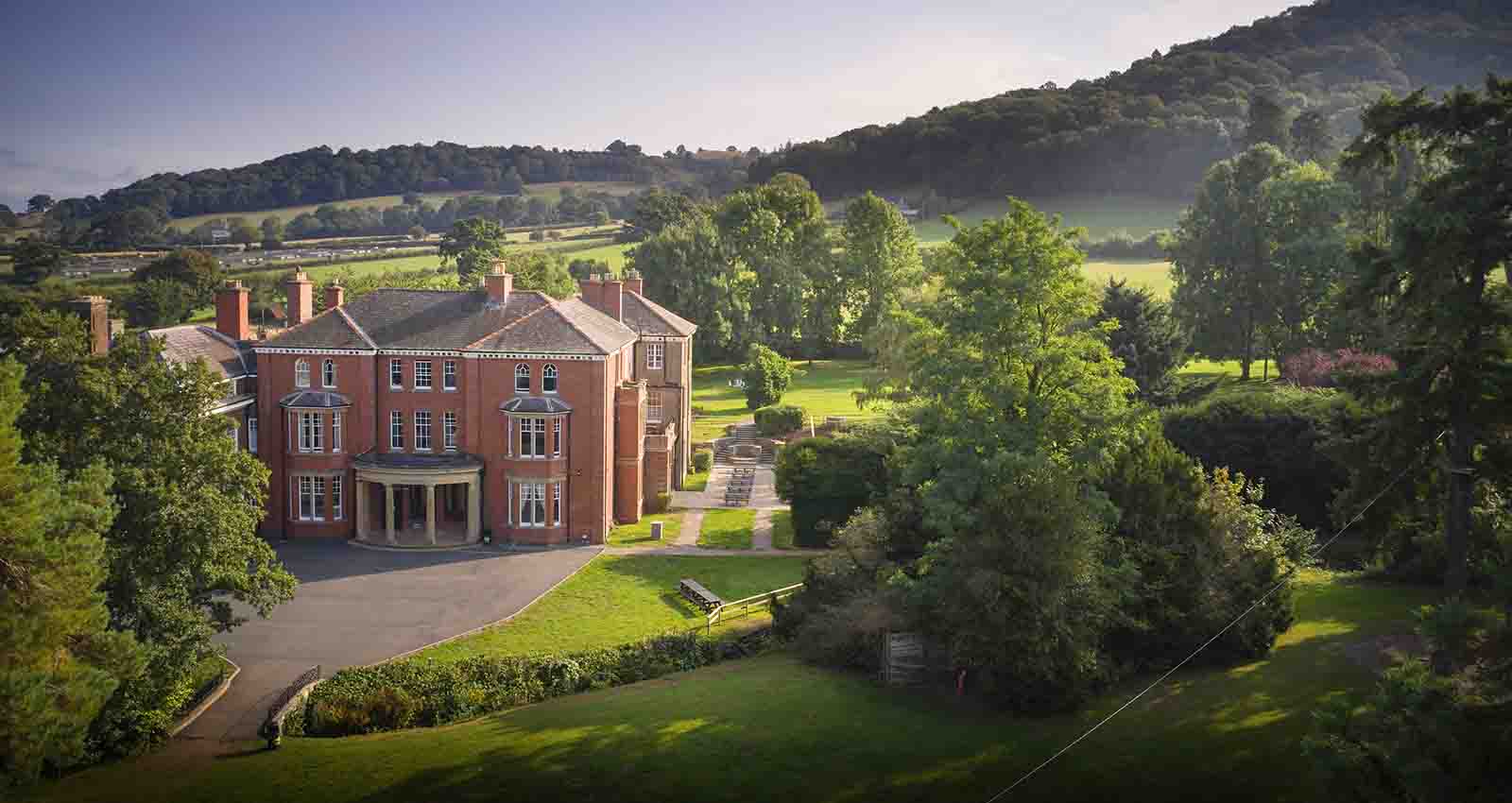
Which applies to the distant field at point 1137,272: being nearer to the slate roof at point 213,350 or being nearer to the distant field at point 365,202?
the slate roof at point 213,350

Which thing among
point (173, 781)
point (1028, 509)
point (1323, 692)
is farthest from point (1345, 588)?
point (173, 781)

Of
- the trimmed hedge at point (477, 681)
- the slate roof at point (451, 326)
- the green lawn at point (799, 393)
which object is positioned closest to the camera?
the trimmed hedge at point (477, 681)

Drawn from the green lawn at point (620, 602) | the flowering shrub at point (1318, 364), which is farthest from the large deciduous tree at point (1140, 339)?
the green lawn at point (620, 602)

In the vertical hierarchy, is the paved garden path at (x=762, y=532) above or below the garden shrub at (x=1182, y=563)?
below

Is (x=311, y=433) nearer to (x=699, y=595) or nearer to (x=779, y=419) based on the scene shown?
(x=699, y=595)

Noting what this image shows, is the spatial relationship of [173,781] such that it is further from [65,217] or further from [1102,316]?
[65,217]

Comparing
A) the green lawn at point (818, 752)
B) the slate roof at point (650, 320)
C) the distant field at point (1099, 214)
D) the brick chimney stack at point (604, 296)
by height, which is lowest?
the green lawn at point (818, 752)
